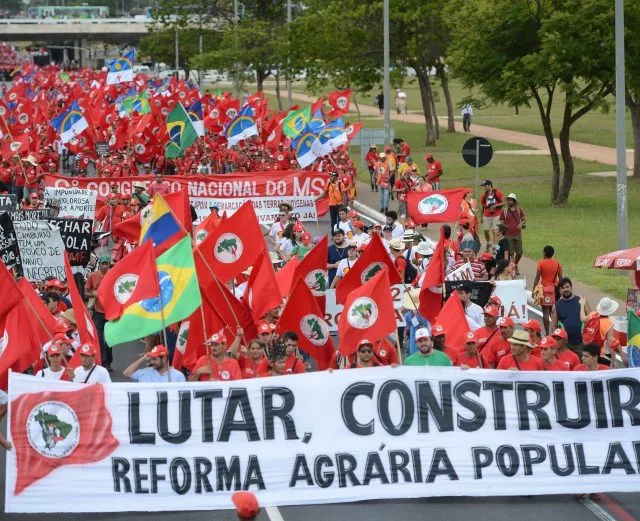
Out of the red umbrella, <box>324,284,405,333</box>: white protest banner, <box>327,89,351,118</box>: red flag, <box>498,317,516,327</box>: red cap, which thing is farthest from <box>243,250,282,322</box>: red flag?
<box>327,89,351,118</box>: red flag

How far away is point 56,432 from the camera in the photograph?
11781mm

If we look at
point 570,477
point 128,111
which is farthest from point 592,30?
point 570,477

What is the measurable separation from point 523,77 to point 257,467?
81.9ft

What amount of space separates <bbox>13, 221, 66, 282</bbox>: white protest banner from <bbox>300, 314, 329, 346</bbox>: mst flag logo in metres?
5.69

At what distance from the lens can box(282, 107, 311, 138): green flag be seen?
39406mm

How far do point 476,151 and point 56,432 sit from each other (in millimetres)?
16114

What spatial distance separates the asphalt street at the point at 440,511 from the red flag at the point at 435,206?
10517 mm

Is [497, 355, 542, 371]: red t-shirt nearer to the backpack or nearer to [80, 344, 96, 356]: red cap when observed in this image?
the backpack

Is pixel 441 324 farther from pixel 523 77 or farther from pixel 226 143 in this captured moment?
pixel 226 143

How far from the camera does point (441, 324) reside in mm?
14352

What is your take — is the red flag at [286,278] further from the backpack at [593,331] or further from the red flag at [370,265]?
the backpack at [593,331]

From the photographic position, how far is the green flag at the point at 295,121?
39.4 meters

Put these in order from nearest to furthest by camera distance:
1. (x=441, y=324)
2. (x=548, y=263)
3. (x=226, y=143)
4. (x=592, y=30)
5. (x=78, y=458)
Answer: (x=78, y=458), (x=441, y=324), (x=548, y=263), (x=592, y=30), (x=226, y=143)

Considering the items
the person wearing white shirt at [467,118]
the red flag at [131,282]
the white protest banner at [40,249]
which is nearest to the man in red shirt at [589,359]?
the red flag at [131,282]
